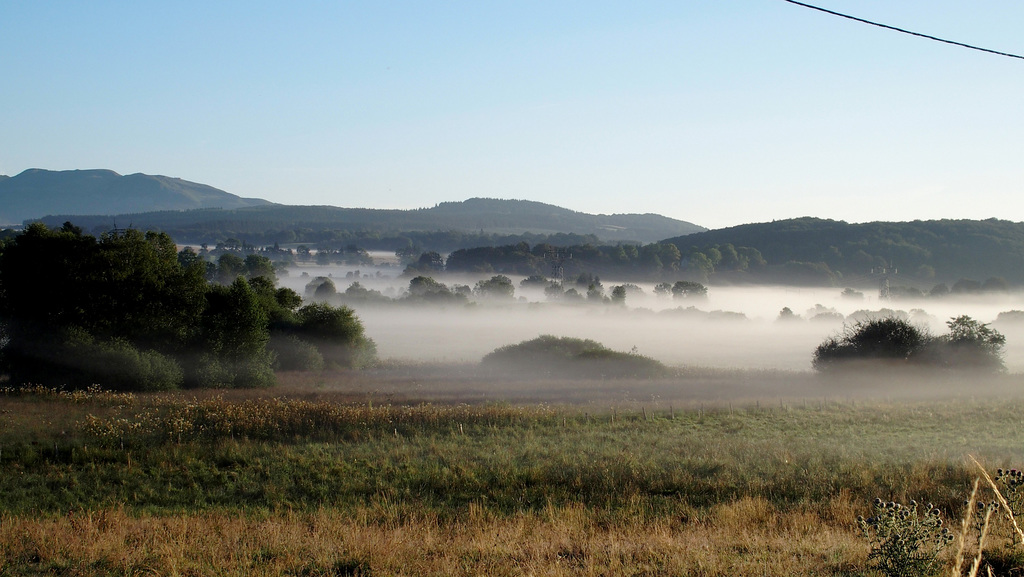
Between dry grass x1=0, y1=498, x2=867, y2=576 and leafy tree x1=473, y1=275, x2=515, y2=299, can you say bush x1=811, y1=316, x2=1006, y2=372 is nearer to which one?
dry grass x1=0, y1=498, x2=867, y2=576

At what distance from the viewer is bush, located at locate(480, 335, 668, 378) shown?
50.1 m

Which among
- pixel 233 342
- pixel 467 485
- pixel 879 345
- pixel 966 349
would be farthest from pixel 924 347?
pixel 233 342

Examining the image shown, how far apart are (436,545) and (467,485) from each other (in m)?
5.17

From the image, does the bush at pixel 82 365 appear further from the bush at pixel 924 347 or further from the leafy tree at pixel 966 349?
the leafy tree at pixel 966 349

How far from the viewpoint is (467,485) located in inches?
607

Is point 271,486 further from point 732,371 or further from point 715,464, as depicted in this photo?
point 732,371

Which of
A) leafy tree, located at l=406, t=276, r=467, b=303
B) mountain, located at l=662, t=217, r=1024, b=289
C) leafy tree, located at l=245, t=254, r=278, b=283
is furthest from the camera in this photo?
leafy tree, located at l=406, t=276, r=467, b=303

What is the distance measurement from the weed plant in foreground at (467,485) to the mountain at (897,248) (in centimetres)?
11585

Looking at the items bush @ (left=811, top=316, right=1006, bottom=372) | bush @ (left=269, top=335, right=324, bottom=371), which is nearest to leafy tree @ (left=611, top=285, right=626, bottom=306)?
bush @ (left=811, top=316, right=1006, bottom=372)

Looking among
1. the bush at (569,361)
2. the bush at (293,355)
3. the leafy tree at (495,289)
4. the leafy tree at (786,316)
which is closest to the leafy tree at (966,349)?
the bush at (569,361)

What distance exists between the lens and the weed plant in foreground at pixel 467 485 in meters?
9.52

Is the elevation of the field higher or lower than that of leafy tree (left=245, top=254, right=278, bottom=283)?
lower

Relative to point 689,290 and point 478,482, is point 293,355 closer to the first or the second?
point 478,482

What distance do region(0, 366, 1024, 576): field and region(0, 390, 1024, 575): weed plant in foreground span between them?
7 centimetres
